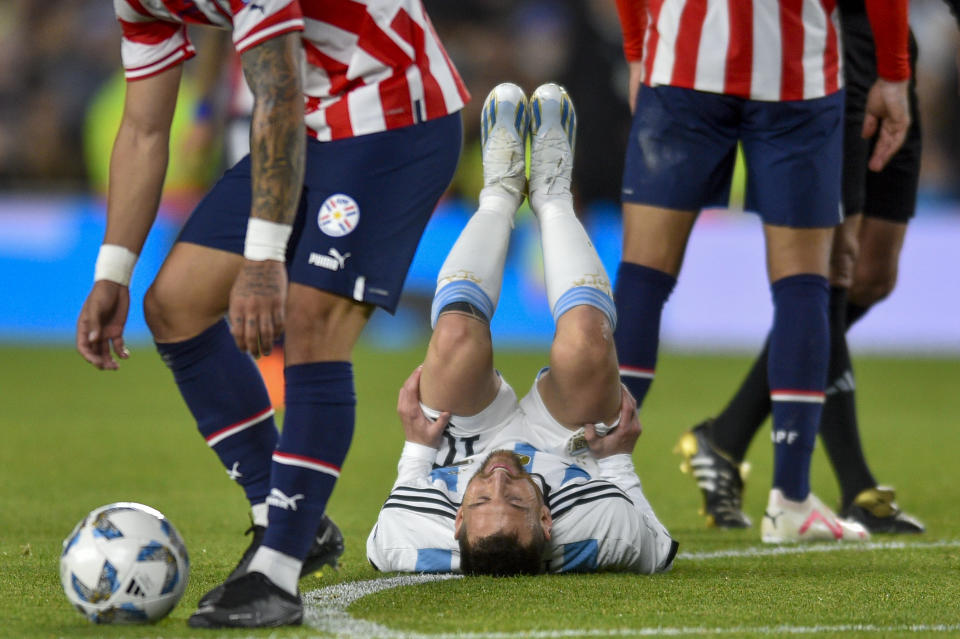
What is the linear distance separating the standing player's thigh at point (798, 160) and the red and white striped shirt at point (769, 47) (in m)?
0.04

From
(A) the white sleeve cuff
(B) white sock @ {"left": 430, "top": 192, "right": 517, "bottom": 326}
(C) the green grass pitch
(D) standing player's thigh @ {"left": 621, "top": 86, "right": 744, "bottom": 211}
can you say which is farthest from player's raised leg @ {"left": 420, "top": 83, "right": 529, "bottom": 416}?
(C) the green grass pitch

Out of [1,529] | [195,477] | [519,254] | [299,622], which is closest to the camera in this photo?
[299,622]

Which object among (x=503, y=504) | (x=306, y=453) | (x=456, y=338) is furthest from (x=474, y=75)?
(x=306, y=453)

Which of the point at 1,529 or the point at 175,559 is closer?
the point at 175,559

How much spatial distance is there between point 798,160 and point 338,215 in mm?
1589

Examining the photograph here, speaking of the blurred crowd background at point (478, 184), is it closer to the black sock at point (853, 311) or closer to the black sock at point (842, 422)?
the black sock at point (853, 311)

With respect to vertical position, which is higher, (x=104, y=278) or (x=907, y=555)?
(x=104, y=278)

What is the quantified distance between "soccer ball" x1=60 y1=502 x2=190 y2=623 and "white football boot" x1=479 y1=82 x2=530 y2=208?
157 cm

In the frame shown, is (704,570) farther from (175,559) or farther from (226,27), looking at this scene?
(226,27)

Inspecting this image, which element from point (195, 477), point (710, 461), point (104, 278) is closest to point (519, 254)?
→ point (195, 477)

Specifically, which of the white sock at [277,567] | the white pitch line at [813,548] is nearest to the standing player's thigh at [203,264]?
the white sock at [277,567]

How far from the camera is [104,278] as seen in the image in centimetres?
294

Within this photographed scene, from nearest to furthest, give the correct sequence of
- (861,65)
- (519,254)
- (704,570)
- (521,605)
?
(521,605) < (704,570) < (861,65) < (519,254)

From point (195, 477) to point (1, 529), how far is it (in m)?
1.30
